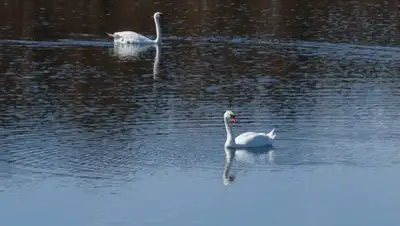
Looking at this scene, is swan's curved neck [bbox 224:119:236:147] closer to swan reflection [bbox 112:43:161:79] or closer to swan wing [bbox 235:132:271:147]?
swan wing [bbox 235:132:271:147]

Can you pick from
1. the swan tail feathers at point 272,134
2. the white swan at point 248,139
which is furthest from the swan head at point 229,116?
the swan tail feathers at point 272,134

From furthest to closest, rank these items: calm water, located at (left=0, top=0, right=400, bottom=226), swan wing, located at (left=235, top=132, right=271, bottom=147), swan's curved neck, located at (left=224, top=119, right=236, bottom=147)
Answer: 1. swan's curved neck, located at (left=224, top=119, right=236, bottom=147)
2. swan wing, located at (left=235, top=132, right=271, bottom=147)
3. calm water, located at (left=0, top=0, right=400, bottom=226)

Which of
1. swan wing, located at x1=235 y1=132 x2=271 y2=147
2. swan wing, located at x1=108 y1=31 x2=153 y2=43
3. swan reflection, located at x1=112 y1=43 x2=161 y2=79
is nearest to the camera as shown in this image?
swan wing, located at x1=235 y1=132 x2=271 y2=147

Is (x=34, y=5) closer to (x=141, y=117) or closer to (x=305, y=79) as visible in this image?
(x=305, y=79)

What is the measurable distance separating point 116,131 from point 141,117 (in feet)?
4.88

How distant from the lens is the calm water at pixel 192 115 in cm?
1908

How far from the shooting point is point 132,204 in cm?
1878

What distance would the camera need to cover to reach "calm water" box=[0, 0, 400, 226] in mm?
19078

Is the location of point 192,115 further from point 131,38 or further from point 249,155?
point 131,38

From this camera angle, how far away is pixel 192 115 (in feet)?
82.8

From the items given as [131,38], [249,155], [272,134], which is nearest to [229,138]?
[249,155]

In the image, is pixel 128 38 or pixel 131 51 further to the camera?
pixel 128 38

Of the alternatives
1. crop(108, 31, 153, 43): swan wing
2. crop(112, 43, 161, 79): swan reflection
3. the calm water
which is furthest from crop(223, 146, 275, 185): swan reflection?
crop(108, 31, 153, 43): swan wing

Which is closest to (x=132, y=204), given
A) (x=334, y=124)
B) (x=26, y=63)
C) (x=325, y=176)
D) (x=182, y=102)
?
(x=325, y=176)
